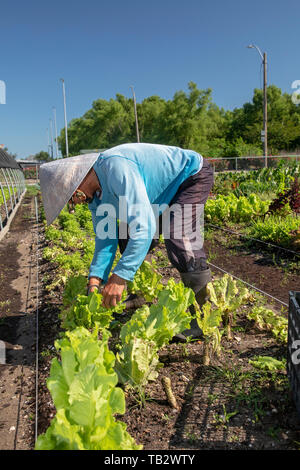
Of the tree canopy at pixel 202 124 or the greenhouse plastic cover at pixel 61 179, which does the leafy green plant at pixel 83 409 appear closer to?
the greenhouse plastic cover at pixel 61 179

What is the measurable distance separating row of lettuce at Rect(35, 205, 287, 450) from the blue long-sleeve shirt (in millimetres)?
356

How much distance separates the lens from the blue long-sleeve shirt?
2199 millimetres

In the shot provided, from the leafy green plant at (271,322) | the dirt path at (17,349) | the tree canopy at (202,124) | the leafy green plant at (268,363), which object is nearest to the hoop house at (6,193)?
the dirt path at (17,349)

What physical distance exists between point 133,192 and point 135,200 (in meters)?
0.05

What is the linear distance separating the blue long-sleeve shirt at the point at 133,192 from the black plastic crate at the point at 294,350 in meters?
0.90

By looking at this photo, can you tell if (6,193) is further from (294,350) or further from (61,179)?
(294,350)

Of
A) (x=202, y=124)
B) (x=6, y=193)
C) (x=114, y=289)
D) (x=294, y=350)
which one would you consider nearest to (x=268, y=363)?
(x=294, y=350)

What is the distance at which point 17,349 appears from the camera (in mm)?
3223

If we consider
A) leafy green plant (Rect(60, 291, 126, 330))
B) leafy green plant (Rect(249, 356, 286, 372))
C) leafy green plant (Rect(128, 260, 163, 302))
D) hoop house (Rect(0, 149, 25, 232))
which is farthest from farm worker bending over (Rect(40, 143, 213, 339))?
hoop house (Rect(0, 149, 25, 232))

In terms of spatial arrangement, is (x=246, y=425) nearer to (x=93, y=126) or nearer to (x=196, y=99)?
(x=196, y=99)

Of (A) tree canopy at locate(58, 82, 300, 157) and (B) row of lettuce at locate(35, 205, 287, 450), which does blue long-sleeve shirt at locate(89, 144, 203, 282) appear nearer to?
(B) row of lettuce at locate(35, 205, 287, 450)
